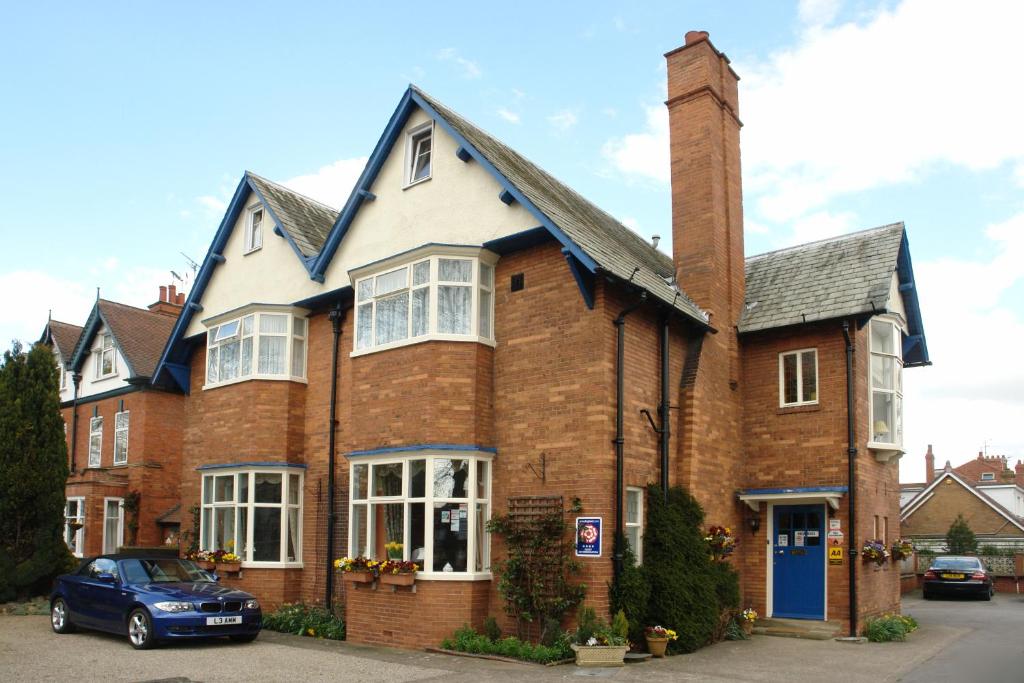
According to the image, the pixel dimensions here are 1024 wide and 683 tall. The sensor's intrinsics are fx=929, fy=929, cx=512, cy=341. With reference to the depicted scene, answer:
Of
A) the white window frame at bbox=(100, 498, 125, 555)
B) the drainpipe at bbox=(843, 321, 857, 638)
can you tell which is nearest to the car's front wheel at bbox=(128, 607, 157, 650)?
the drainpipe at bbox=(843, 321, 857, 638)

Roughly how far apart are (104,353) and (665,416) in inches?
756

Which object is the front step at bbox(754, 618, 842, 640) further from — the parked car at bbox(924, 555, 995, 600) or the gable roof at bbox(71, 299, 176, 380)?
the gable roof at bbox(71, 299, 176, 380)

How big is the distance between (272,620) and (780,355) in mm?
10643

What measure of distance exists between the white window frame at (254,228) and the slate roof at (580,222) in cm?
564

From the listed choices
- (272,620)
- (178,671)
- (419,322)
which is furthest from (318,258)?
(178,671)

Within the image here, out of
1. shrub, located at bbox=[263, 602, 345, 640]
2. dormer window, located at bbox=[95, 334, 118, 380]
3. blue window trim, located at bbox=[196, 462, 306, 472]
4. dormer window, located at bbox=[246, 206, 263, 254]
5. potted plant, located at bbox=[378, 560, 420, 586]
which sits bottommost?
shrub, located at bbox=[263, 602, 345, 640]

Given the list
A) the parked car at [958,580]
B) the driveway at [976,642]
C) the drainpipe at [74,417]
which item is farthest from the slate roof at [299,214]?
the parked car at [958,580]

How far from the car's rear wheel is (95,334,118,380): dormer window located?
482 inches

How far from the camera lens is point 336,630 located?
52.1 ft

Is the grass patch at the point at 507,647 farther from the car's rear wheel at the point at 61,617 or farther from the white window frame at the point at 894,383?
the white window frame at the point at 894,383

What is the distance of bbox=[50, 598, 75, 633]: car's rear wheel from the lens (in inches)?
615

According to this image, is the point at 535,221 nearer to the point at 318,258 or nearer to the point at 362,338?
the point at 362,338

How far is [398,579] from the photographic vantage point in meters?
14.6

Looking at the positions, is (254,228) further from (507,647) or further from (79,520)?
(507,647)
